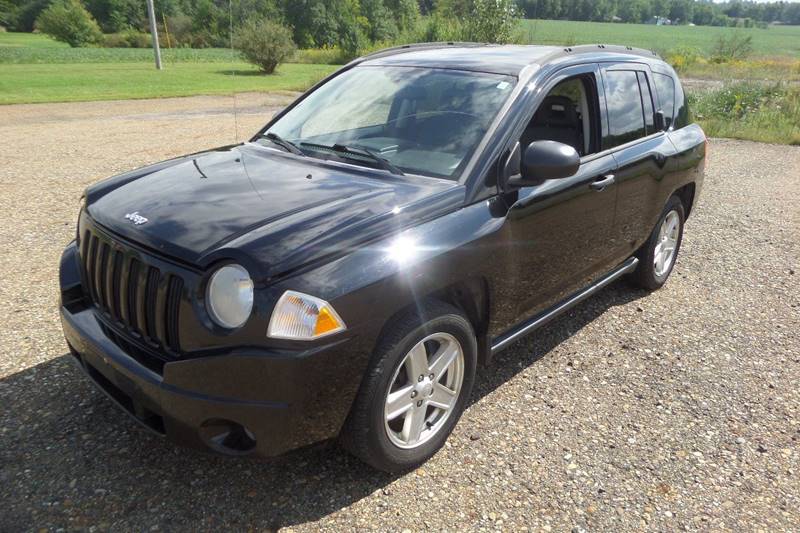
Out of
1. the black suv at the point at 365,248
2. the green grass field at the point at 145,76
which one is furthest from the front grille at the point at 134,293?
the green grass field at the point at 145,76

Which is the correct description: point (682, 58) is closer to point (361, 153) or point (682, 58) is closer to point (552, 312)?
point (552, 312)

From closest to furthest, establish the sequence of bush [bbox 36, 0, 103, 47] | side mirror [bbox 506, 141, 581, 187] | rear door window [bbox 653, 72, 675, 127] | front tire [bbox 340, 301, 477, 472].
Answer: front tire [bbox 340, 301, 477, 472] < side mirror [bbox 506, 141, 581, 187] < rear door window [bbox 653, 72, 675, 127] < bush [bbox 36, 0, 103, 47]

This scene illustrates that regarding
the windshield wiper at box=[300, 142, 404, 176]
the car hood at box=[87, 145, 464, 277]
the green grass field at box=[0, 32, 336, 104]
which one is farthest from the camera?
the green grass field at box=[0, 32, 336, 104]

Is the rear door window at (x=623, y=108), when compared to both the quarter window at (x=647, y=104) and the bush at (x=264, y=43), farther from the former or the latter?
the bush at (x=264, y=43)

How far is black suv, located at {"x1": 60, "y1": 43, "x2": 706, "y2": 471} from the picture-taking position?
2.25 m

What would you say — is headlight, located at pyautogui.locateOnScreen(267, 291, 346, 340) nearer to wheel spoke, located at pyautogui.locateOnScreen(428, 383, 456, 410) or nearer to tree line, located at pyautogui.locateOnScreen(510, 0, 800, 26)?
wheel spoke, located at pyautogui.locateOnScreen(428, 383, 456, 410)

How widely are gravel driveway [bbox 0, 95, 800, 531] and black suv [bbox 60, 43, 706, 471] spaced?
1.15 feet

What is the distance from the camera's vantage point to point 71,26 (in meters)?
60.3

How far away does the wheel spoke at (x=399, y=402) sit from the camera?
2.64m

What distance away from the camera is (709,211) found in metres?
7.95

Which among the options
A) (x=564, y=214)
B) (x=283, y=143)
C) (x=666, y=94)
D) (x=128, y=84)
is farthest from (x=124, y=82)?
(x=564, y=214)

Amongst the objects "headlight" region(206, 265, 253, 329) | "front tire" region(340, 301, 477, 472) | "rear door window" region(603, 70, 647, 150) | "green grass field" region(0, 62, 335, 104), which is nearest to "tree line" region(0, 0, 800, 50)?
"green grass field" region(0, 62, 335, 104)

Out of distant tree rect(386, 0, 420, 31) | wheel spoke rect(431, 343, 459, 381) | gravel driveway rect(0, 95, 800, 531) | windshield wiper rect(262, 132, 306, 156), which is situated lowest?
gravel driveway rect(0, 95, 800, 531)

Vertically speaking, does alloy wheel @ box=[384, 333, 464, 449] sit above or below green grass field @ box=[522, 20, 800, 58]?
below
